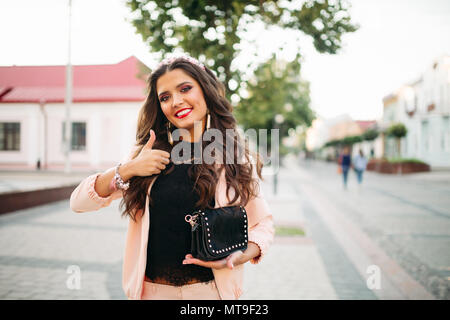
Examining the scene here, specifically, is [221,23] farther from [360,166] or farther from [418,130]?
[418,130]

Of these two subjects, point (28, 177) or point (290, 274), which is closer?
point (28, 177)

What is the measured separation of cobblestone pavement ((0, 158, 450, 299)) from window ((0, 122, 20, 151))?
3.87 ft

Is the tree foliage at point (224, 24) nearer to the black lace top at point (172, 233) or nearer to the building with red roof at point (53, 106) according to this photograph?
the building with red roof at point (53, 106)

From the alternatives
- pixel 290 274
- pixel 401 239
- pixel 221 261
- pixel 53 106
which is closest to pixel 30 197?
pixel 53 106

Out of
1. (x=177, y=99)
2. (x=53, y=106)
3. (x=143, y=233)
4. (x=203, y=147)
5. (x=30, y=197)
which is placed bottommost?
(x=30, y=197)

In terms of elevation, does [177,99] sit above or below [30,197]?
above

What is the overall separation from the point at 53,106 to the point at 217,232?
273 centimetres

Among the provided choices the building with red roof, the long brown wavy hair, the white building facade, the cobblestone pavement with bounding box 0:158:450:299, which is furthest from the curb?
the white building facade

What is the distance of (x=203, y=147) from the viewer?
1.73m

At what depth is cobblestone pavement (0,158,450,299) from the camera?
356cm

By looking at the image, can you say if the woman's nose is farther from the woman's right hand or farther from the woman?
the woman's right hand

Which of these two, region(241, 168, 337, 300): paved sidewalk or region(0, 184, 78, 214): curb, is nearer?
region(241, 168, 337, 300): paved sidewalk
